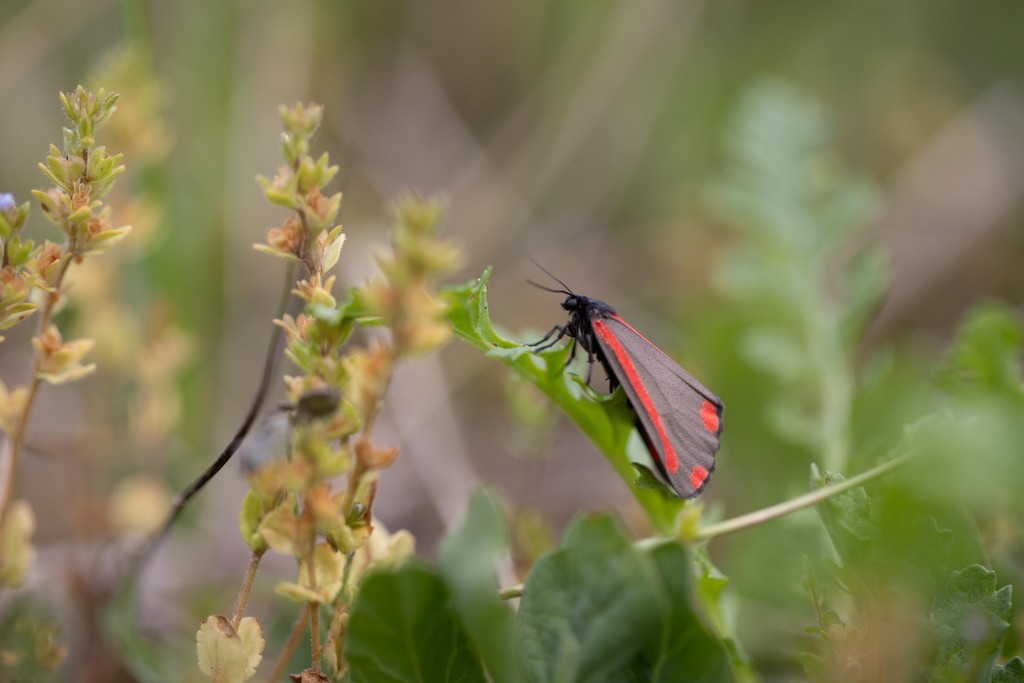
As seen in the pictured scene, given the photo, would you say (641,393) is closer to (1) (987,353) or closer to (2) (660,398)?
(2) (660,398)

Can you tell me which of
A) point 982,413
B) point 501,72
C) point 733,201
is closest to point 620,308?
point 733,201

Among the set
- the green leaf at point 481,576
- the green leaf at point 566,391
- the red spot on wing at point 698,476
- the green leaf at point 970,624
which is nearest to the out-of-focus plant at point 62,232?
the green leaf at point 566,391

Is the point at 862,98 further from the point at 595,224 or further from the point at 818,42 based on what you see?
the point at 595,224

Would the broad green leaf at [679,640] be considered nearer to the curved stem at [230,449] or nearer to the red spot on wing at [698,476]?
the red spot on wing at [698,476]

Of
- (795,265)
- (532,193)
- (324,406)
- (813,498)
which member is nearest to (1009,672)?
(813,498)

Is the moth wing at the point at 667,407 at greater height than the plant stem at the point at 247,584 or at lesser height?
greater
